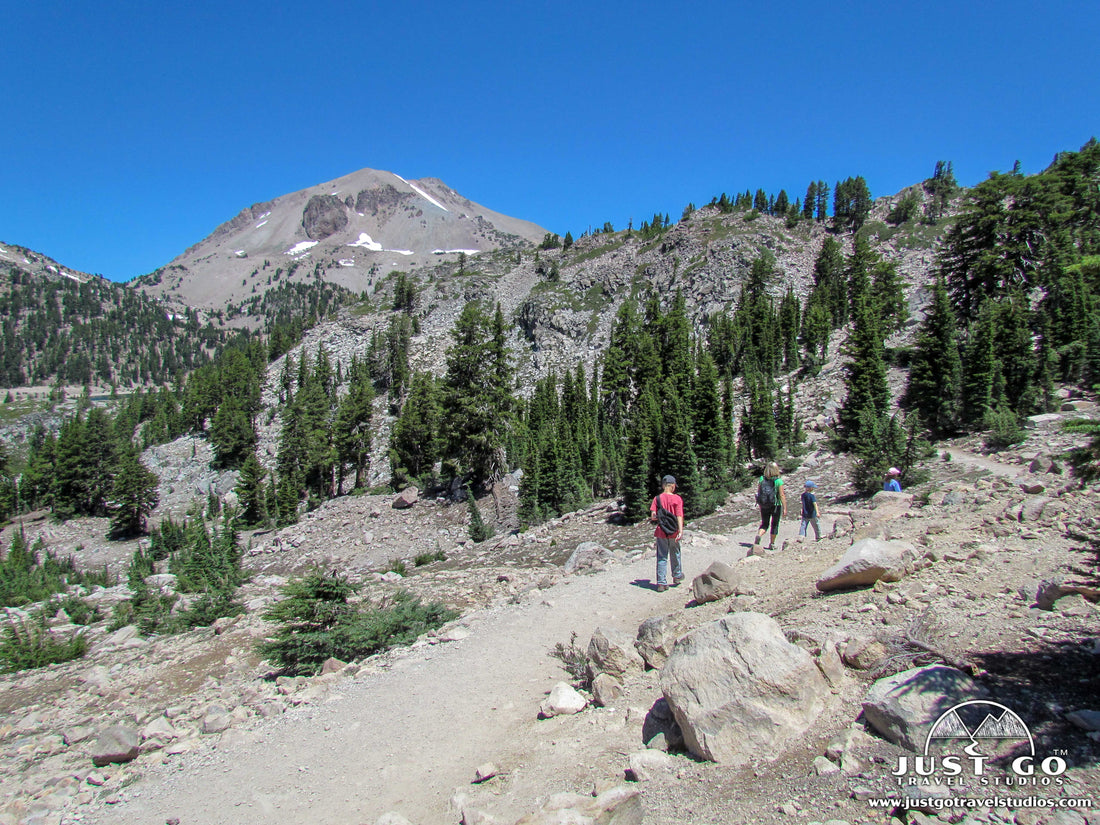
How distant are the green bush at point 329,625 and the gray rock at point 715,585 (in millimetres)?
4981

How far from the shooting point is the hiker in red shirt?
9461 millimetres

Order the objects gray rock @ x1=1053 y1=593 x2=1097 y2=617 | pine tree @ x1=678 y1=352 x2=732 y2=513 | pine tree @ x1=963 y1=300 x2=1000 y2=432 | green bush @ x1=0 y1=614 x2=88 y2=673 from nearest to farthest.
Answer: gray rock @ x1=1053 y1=593 x2=1097 y2=617 < green bush @ x1=0 y1=614 x2=88 y2=673 < pine tree @ x1=678 y1=352 x2=732 y2=513 < pine tree @ x1=963 y1=300 x2=1000 y2=432

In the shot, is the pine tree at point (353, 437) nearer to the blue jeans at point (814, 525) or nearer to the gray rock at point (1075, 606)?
the blue jeans at point (814, 525)

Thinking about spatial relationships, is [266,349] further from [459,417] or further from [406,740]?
[406,740]

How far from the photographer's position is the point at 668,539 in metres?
9.66

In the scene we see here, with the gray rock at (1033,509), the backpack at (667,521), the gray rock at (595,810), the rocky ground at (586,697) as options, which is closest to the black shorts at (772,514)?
the rocky ground at (586,697)

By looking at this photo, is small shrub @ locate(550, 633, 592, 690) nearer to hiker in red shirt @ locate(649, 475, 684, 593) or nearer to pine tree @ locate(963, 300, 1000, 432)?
hiker in red shirt @ locate(649, 475, 684, 593)

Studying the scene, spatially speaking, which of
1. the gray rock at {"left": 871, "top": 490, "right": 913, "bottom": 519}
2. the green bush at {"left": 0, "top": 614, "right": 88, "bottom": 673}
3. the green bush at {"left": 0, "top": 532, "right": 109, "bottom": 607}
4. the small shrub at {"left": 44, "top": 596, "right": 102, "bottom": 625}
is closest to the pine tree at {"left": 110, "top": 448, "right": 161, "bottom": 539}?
the green bush at {"left": 0, "top": 532, "right": 109, "bottom": 607}

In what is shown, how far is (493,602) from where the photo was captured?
11.4 meters

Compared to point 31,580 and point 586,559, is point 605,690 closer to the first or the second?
point 586,559

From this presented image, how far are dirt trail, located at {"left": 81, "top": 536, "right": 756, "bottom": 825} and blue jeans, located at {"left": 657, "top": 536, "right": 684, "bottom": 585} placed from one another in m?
0.91

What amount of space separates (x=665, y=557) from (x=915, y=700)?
6106 mm

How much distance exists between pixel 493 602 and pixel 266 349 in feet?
402

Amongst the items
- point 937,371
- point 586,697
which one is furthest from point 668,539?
point 937,371
